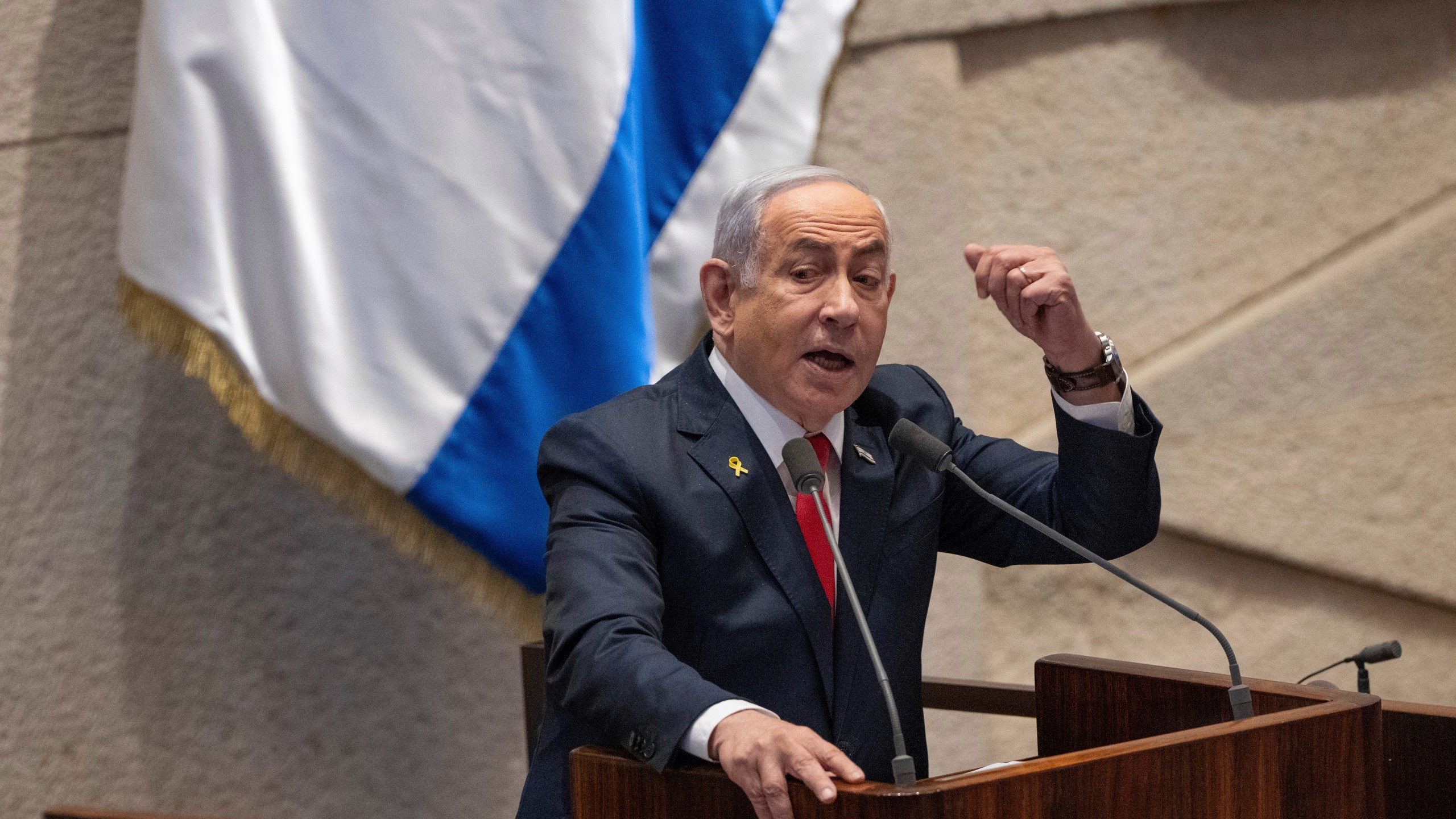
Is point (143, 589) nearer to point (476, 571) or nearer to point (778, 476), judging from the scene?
point (476, 571)

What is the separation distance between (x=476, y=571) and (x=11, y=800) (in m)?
1.16

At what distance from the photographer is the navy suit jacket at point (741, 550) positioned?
1.45 metres

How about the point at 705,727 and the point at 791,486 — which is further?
the point at 791,486

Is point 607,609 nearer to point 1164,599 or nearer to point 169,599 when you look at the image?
point 1164,599

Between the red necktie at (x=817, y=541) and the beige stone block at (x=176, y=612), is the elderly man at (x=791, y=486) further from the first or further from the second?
the beige stone block at (x=176, y=612)

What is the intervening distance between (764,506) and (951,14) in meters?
1.80

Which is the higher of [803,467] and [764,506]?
[803,467]

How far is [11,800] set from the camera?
2615mm

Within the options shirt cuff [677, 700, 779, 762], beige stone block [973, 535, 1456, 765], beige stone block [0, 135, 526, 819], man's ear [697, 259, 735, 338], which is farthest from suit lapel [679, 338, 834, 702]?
beige stone block [973, 535, 1456, 765]

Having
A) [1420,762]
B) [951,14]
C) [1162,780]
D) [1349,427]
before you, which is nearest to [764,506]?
[1162,780]

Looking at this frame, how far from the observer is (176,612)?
2.69 meters

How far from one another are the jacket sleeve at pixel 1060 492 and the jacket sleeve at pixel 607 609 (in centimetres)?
54

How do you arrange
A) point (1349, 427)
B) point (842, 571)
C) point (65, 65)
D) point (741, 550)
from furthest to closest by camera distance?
point (1349, 427) < point (65, 65) < point (741, 550) < point (842, 571)

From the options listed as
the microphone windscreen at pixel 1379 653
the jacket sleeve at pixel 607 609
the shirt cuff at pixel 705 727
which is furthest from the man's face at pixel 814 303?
the microphone windscreen at pixel 1379 653
